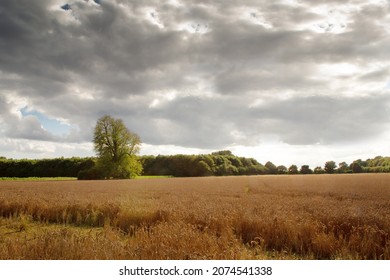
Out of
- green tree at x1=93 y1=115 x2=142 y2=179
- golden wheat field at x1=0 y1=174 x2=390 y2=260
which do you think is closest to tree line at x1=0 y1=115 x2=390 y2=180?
green tree at x1=93 y1=115 x2=142 y2=179

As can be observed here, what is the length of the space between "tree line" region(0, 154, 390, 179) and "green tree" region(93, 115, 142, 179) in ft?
6.82

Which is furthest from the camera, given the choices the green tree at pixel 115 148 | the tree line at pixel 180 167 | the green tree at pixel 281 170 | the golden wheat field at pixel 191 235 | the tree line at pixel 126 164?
the green tree at pixel 281 170

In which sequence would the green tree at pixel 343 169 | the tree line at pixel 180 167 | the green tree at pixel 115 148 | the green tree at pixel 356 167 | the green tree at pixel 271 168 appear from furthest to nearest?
the green tree at pixel 271 168
the green tree at pixel 343 169
the green tree at pixel 356 167
the tree line at pixel 180 167
the green tree at pixel 115 148

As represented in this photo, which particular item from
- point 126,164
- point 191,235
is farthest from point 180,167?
point 191,235

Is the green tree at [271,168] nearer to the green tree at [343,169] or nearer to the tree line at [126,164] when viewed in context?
the tree line at [126,164]

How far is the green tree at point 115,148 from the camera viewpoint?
5416 centimetres

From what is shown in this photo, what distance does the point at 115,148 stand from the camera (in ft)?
183

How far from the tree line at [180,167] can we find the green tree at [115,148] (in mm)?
2078

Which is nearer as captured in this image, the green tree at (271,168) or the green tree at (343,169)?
the green tree at (343,169)

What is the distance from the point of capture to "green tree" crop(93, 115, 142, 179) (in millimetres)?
54156

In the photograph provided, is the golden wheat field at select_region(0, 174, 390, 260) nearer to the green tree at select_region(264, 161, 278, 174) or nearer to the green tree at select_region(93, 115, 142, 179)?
the green tree at select_region(93, 115, 142, 179)

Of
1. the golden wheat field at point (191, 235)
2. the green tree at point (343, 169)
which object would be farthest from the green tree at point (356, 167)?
the golden wheat field at point (191, 235)

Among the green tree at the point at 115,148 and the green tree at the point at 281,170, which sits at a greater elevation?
the green tree at the point at 115,148
